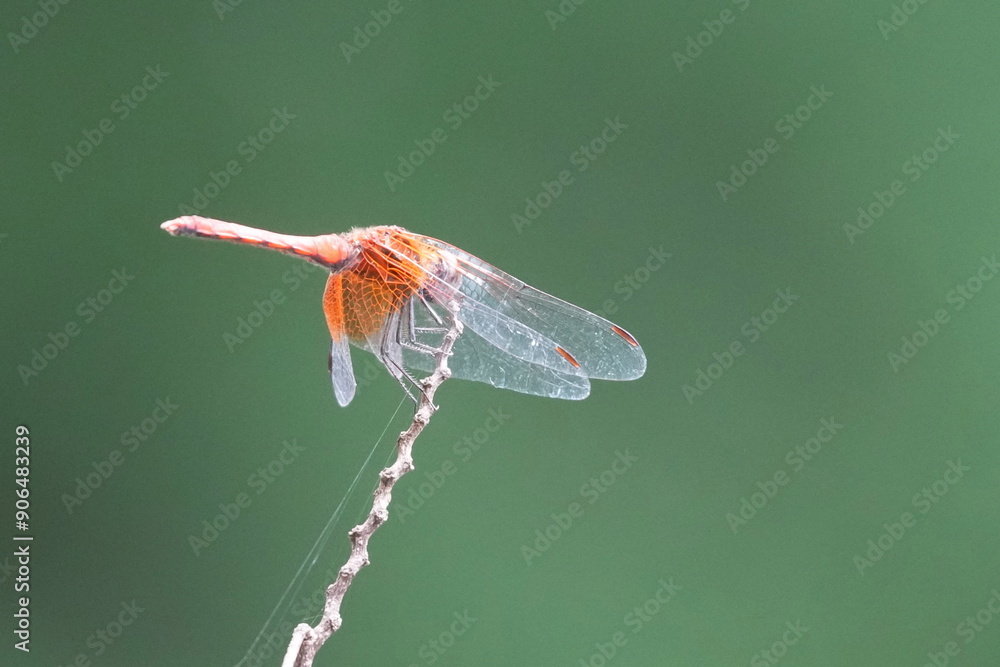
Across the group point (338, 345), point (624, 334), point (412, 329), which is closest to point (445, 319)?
point (412, 329)

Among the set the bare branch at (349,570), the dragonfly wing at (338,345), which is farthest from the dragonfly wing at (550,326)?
the bare branch at (349,570)

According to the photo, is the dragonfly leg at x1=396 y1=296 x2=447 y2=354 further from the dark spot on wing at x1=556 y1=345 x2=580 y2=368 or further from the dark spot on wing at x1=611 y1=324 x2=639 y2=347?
the dark spot on wing at x1=611 y1=324 x2=639 y2=347

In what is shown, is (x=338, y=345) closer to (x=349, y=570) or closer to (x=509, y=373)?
(x=509, y=373)

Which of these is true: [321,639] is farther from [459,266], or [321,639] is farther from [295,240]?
[459,266]

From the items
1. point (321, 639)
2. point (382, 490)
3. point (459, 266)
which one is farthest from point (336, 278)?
point (321, 639)

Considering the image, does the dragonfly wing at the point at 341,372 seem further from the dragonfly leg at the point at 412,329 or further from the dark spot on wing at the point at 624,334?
the dark spot on wing at the point at 624,334

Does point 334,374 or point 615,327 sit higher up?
point 615,327

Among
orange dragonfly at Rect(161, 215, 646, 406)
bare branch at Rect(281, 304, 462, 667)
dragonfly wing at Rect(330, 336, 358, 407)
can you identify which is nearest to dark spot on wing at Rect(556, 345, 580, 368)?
orange dragonfly at Rect(161, 215, 646, 406)
